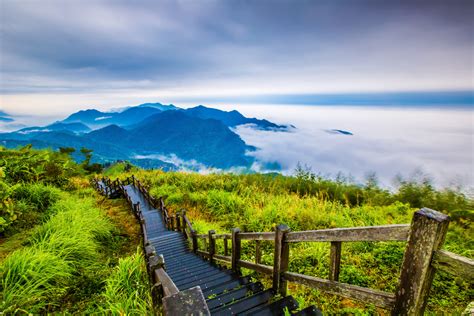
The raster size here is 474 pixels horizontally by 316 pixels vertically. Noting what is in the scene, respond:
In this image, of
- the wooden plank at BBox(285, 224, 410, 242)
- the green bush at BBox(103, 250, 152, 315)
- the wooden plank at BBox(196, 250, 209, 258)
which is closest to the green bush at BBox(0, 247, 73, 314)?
the green bush at BBox(103, 250, 152, 315)

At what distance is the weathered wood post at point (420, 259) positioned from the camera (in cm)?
176

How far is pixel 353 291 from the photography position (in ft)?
8.48

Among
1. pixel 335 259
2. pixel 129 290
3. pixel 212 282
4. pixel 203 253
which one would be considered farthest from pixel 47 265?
pixel 335 259

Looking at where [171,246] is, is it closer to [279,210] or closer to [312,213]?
[279,210]

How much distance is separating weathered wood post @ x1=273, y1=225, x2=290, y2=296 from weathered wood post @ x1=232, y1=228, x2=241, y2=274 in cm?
127

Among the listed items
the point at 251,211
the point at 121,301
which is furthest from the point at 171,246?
the point at 121,301

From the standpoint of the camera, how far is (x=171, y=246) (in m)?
7.97

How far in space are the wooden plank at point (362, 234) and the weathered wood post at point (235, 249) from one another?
182 cm

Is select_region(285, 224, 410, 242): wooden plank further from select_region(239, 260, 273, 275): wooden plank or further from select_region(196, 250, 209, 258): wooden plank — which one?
select_region(196, 250, 209, 258): wooden plank

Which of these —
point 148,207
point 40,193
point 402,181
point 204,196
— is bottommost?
point 148,207

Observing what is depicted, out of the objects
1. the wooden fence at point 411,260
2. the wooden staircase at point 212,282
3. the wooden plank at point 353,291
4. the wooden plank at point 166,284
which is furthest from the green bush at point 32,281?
the wooden fence at point 411,260

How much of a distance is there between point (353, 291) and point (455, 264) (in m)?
1.20

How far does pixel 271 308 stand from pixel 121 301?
2.44 meters

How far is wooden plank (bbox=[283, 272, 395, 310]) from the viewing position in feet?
7.30
